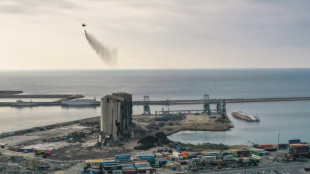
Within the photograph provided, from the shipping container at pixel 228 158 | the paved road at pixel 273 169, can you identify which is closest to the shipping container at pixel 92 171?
the paved road at pixel 273 169

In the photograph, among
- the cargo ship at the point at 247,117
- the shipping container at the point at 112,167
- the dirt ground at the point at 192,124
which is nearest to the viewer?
the shipping container at the point at 112,167

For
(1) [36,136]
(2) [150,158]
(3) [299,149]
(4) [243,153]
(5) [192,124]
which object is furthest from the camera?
(5) [192,124]

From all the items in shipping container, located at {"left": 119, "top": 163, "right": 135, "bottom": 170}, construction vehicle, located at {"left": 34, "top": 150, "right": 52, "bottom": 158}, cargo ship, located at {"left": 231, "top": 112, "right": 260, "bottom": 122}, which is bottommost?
shipping container, located at {"left": 119, "top": 163, "right": 135, "bottom": 170}

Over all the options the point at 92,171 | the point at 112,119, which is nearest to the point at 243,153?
the point at 92,171

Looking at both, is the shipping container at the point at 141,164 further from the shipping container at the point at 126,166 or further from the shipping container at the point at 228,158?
the shipping container at the point at 228,158

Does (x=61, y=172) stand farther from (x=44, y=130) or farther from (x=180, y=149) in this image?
(x=44, y=130)

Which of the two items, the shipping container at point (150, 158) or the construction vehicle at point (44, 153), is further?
the construction vehicle at point (44, 153)

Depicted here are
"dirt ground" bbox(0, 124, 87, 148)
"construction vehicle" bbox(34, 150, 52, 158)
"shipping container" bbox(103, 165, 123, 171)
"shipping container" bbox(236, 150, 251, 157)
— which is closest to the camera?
"shipping container" bbox(103, 165, 123, 171)

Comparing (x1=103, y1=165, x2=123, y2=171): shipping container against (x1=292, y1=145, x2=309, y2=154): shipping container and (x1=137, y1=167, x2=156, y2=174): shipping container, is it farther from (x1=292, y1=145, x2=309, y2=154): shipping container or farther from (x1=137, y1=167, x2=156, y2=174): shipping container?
(x1=292, y1=145, x2=309, y2=154): shipping container

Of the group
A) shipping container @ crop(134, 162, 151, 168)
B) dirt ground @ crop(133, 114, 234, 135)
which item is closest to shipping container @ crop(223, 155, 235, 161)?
shipping container @ crop(134, 162, 151, 168)

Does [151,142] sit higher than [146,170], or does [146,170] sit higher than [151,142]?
[151,142]

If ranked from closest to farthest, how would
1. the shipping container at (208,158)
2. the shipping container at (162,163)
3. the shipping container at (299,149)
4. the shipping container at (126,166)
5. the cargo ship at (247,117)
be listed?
the shipping container at (126,166), the shipping container at (162,163), the shipping container at (208,158), the shipping container at (299,149), the cargo ship at (247,117)

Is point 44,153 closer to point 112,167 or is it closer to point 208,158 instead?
point 112,167
